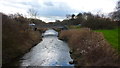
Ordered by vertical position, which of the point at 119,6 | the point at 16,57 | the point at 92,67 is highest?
the point at 119,6

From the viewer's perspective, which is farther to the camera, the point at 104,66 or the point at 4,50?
the point at 4,50

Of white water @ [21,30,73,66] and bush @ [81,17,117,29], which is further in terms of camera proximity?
bush @ [81,17,117,29]

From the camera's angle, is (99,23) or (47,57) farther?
(99,23)

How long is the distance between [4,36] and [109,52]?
15.2m

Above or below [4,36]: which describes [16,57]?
below

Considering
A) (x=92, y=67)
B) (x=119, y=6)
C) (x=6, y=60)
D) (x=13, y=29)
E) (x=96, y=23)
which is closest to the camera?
(x=92, y=67)

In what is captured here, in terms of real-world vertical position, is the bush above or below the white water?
above

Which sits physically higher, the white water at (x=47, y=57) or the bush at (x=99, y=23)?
the bush at (x=99, y=23)

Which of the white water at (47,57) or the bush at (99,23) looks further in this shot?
the bush at (99,23)

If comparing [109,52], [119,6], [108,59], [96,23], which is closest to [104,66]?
[108,59]

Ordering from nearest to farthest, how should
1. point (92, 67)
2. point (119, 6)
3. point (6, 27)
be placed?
point (92, 67), point (6, 27), point (119, 6)

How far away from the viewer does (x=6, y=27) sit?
30.9m

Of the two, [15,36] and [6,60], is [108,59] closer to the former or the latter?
[6,60]

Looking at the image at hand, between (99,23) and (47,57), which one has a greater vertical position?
(99,23)
